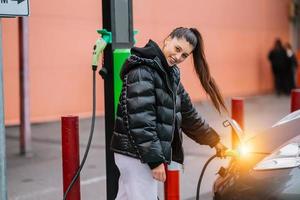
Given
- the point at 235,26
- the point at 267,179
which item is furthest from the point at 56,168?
the point at 235,26

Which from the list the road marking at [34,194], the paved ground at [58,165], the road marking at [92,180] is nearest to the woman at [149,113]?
the paved ground at [58,165]

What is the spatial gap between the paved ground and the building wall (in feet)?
2.07

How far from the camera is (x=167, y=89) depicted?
3.42m

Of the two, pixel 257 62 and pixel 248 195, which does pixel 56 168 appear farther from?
pixel 257 62

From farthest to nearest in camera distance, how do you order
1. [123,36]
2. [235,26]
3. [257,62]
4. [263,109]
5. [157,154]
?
[257,62], [235,26], [263,109], [123,36], [157,154]

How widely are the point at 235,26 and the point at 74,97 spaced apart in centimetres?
624

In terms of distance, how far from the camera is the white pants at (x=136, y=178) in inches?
135

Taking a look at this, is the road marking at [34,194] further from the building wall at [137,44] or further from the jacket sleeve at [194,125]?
the building wall at [137,44]

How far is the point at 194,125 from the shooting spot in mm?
3988

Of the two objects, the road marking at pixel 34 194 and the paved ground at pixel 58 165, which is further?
the paved ground at pixel 58 165

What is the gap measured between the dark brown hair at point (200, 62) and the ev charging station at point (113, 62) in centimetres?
67

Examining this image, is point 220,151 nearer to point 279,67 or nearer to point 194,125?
point 194,125

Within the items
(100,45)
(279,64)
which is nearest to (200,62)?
(100,45)

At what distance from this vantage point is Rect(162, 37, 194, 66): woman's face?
3430 mm
